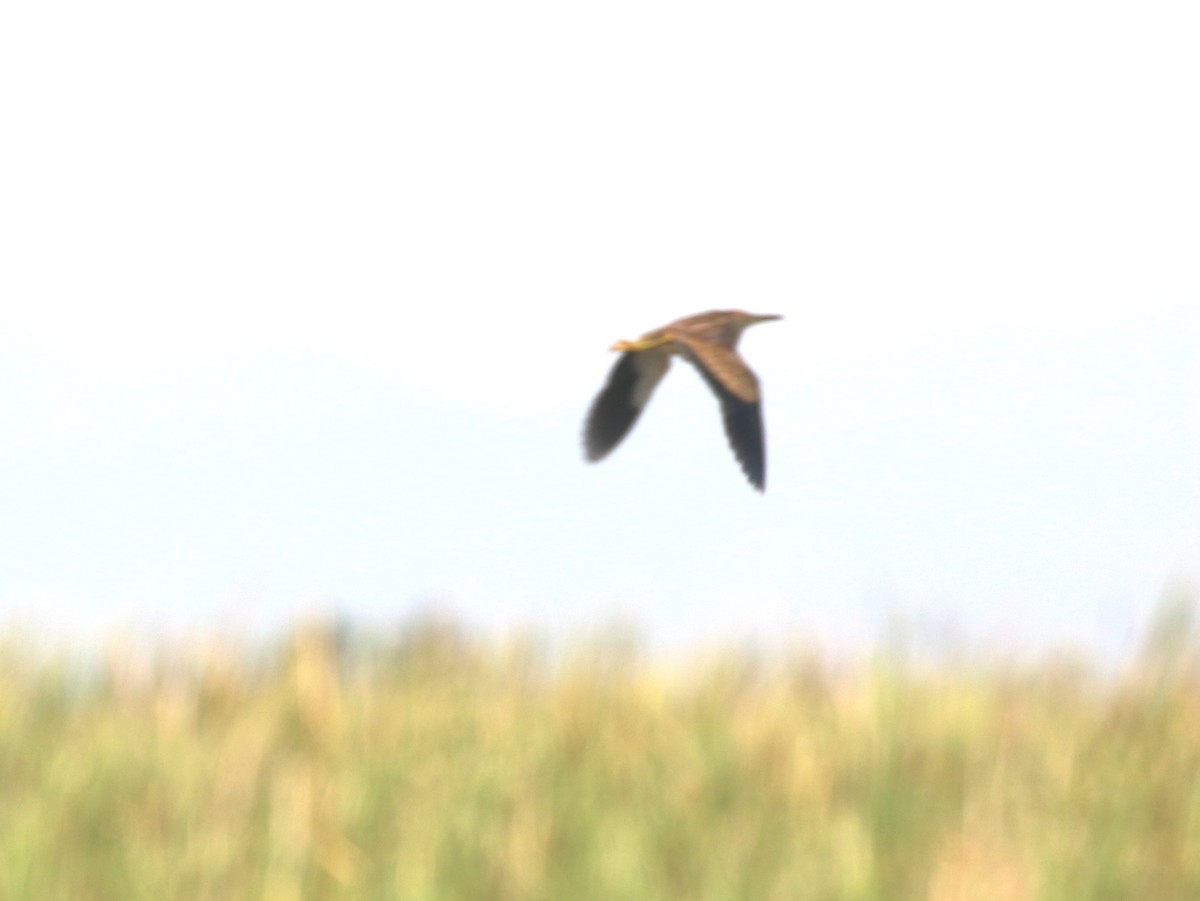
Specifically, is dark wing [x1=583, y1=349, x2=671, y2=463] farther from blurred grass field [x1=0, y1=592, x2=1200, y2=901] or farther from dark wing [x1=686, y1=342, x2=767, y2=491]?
blurred grass field [x1=0, y1=592, x2=1200, y2=901]

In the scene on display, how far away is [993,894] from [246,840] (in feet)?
5.77

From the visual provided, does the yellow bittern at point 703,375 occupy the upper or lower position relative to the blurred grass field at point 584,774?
upper

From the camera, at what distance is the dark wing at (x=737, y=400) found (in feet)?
20.6

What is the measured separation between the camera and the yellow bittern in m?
6.31

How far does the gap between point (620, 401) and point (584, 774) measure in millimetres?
2463

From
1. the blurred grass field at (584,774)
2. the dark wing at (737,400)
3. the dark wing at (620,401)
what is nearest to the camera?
the blurred grass field at (584,774)

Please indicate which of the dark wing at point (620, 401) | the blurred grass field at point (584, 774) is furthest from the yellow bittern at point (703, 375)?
the blurred grass field at point (584, 774)

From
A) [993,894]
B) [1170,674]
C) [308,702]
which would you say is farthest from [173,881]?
[1170,674]

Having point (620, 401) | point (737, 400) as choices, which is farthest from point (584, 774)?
point (620, 401)

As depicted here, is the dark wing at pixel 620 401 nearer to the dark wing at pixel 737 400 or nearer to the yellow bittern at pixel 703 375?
the yellow bittern at pixel 703 375

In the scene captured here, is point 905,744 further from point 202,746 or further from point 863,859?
point 202,746

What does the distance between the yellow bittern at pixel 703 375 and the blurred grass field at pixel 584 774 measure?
2.76 ft

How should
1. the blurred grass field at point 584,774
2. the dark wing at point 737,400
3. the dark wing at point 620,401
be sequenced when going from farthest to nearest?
1. the dark wing at point 620,401
2. the dark wing at point 737,400
3. the blurred grass field at point 584,774

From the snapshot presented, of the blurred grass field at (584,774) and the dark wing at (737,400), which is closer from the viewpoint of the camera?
the blurred grass field at (584,774)
